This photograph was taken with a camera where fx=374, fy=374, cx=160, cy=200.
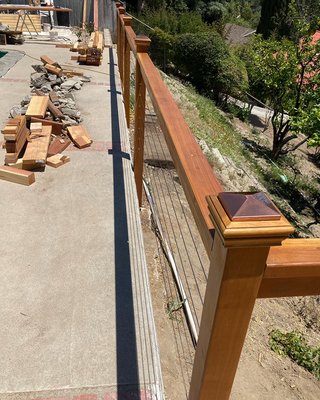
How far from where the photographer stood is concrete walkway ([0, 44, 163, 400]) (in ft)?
7.77

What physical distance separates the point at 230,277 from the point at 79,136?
488 cm

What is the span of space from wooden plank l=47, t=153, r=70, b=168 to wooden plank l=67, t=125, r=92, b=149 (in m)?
0.45

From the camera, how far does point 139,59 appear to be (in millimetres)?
3588

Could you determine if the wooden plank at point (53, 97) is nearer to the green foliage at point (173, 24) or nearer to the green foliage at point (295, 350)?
the green foliage at point (295, 350)

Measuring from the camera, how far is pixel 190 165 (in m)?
1.43

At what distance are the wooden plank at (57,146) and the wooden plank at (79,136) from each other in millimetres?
115

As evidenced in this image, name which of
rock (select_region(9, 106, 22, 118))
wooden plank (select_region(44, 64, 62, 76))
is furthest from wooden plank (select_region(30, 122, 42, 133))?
wooden plank (select_region(44, 64, 62, 76))

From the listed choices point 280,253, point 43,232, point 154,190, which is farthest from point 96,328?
point 154,190

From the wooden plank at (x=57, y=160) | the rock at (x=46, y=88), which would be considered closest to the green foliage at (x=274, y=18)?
the rock at (x=46, y=88)

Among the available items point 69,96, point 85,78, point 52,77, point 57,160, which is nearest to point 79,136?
point 57,160

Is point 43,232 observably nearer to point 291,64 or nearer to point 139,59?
point 139,59

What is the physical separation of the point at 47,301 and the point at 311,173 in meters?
18.0

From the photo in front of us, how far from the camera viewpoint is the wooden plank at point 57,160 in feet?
15.6

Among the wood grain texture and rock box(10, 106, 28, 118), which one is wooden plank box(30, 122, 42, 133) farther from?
the wood grain texture
